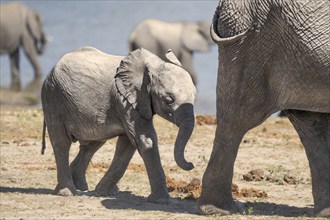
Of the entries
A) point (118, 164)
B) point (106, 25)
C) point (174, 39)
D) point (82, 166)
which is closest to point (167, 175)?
point (82, 166)

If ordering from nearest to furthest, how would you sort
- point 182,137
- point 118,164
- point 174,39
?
point 182,137
point 118,164
point 174,39

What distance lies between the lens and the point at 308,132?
9.66 meters

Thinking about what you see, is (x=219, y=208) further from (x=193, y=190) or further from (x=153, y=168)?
(x=193, y=190)

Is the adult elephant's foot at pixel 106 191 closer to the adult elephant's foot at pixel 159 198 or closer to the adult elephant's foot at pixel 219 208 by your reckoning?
the adult elephant's foot at pixel 159 198

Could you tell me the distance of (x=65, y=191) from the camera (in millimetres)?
11062

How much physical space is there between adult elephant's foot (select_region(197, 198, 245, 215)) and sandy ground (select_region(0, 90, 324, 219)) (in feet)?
0.31

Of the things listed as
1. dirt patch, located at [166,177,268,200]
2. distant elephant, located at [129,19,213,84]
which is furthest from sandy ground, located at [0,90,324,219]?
distant elephant, located at [129,19,213,84]

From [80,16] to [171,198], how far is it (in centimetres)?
3592

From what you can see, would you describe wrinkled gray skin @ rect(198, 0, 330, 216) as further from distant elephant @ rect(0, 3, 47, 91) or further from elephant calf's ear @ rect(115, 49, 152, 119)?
distant elephant @ rect(0, 3, 47, 91)

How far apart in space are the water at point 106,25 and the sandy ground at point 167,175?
9620 mm

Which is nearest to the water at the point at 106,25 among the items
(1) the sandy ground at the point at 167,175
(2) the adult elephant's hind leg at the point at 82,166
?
(1) the sandy ground at the point at 167,175

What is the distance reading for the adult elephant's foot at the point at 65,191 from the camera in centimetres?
1104

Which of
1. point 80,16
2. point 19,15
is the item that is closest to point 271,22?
point 19,15

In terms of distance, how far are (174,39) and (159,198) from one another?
588 inches
